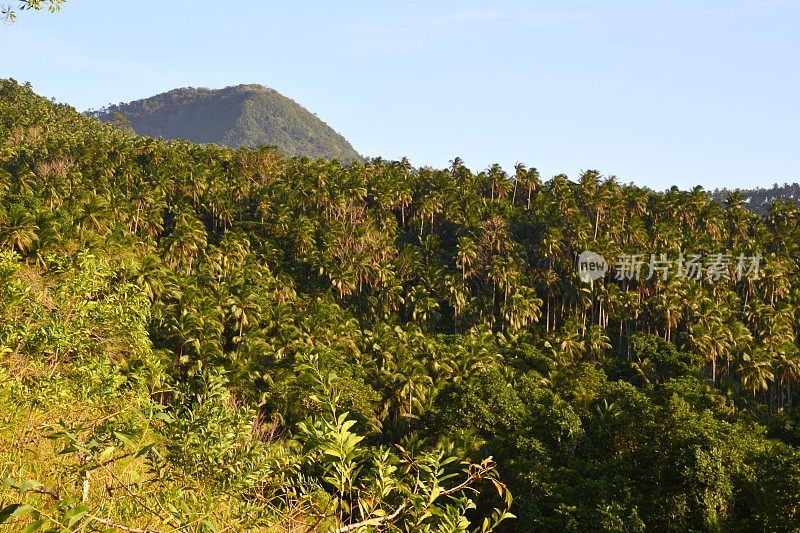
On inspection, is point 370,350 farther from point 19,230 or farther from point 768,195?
point 768,195

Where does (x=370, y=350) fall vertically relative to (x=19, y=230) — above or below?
below

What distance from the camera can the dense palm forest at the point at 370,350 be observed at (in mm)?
5211

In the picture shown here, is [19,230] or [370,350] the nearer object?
[19,230]

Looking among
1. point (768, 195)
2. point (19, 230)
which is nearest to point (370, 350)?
point (19, 230)

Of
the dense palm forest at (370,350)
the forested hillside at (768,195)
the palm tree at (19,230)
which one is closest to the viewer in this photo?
the dense palm forest at (370,350)

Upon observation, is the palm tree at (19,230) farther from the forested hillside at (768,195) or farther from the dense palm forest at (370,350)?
the forested hillside at (768,195)

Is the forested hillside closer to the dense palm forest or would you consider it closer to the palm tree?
the dense palm forest

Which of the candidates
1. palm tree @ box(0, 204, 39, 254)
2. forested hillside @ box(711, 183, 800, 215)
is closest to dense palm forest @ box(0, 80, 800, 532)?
palm tree @ box(0, 204, 39, 254)

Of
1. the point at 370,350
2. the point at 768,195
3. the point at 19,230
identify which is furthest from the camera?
the point at 768,195

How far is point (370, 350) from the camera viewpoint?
54094 mm

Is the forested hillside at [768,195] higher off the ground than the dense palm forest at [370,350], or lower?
higher

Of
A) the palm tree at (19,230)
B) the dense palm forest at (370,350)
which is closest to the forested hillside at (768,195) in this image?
the dense palm forest at (370,350)

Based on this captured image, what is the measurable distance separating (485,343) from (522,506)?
26.3 metres

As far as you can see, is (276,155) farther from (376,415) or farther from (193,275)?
(376,415)
